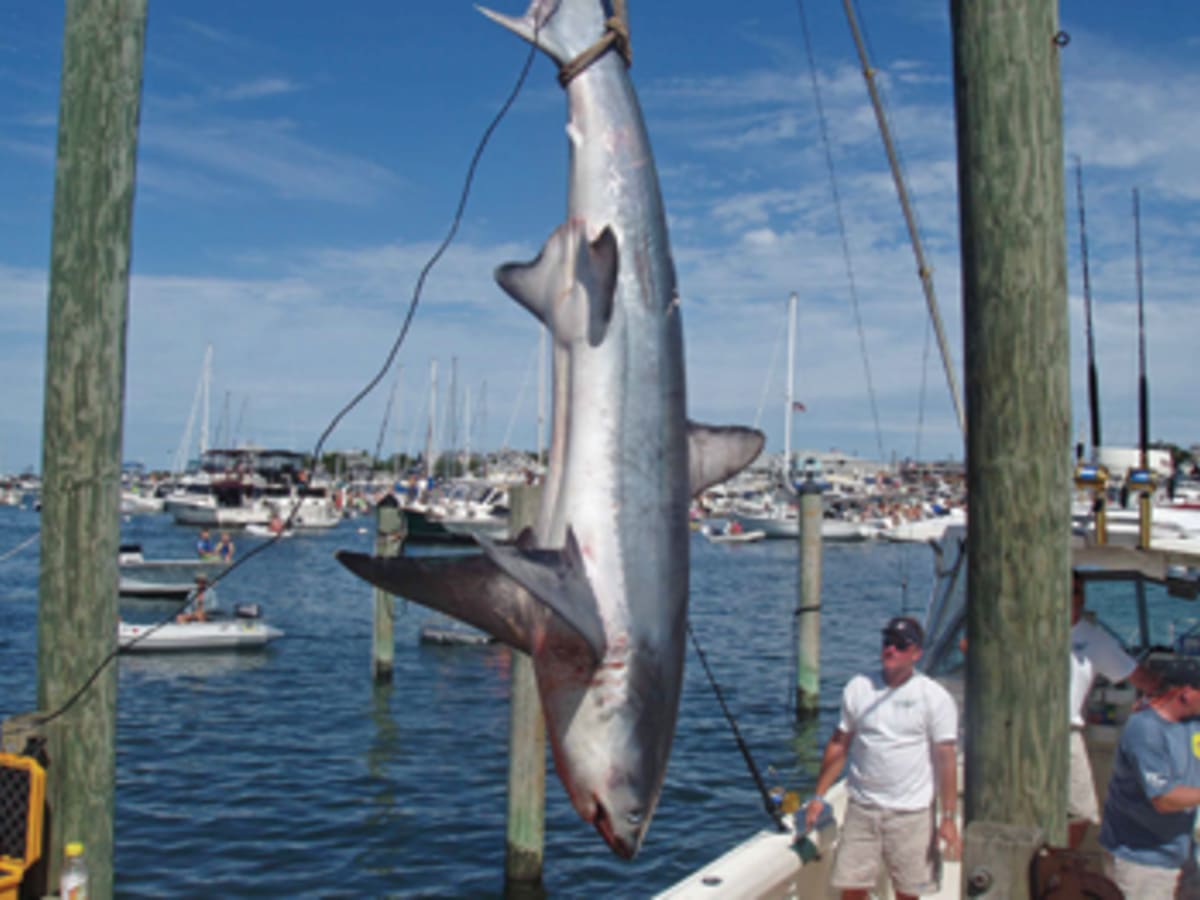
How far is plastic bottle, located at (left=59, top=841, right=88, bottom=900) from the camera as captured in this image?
407 centimetres

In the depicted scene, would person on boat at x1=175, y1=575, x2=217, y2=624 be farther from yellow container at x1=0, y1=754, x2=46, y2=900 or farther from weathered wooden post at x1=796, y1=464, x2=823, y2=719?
yellow container at x1=0, y1=754, x2=46, y2=900

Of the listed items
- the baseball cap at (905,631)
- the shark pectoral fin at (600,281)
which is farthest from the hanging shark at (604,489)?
the baseball cap at (905,631)

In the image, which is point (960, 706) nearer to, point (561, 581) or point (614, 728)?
point (614, 728)

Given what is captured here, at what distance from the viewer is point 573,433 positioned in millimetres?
2213

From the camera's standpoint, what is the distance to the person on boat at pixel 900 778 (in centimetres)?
465

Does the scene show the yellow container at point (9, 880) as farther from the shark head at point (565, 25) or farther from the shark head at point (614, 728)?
the shark head at point (565, 25)

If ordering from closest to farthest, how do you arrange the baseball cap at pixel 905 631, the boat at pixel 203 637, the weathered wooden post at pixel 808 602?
1. the baseball cap at pixel 905 631
2. the weathered wooden post at pixel 808 602
3. the boat at pixel 203 637

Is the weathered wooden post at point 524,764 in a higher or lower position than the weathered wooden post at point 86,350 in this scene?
lower

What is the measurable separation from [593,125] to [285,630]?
20972mm

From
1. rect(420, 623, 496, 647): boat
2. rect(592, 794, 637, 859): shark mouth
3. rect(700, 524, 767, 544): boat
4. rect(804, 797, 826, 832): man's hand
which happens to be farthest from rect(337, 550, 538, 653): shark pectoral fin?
rect(700, 524, 767, 544): boat

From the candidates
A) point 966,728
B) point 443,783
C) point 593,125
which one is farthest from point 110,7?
point 443,783

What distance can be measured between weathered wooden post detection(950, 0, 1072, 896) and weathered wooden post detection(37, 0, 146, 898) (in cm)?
270

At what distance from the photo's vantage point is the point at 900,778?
466 cm

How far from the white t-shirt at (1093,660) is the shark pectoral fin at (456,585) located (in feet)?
13.3
